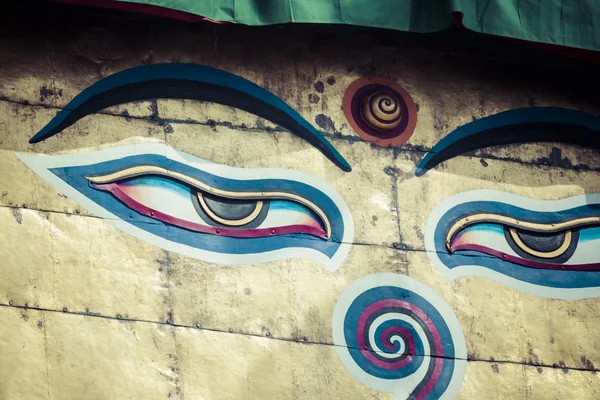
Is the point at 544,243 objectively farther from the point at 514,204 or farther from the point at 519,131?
the point at 519,131

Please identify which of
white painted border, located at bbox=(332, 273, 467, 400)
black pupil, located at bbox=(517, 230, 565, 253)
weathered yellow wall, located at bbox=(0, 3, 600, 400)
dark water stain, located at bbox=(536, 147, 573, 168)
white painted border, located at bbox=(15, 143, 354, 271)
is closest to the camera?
weathered yellow wall, located at bbox=(0, 3, 600, 400)

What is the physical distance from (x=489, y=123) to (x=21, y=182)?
3.33 metres

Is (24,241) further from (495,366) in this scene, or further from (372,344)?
(495,366)

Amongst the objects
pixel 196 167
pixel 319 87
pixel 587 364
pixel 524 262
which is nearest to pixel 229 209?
pixel 196 167

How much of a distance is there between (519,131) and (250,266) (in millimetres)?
2322

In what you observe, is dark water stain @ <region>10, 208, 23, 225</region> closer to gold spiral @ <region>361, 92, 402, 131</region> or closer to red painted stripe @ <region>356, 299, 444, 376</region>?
red painted stripe @ <region>356, 299, 444, 376</region>

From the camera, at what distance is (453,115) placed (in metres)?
6.71

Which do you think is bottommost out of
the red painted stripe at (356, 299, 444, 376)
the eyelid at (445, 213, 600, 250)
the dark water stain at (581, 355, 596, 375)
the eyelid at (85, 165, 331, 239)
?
the dark water stain at (581, 355, 596, 375)

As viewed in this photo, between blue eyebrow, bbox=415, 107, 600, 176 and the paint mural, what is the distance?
0.02m

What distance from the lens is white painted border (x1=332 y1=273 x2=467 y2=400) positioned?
19.6 ft

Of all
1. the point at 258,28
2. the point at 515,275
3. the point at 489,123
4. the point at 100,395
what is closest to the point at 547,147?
the point at 489,123

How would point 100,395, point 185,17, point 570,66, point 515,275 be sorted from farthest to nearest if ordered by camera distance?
point 570,66 < point 515,275 < point 185,17 < point 100,395

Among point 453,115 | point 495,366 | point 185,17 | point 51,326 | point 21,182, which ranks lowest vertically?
point 495,366

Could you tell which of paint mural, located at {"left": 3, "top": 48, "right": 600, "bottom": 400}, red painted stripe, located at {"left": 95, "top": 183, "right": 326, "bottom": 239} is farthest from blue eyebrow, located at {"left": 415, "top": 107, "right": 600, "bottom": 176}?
red painted stripe, located at {"left": 95, "top": 183, "right": 326, "bottom": 239}
